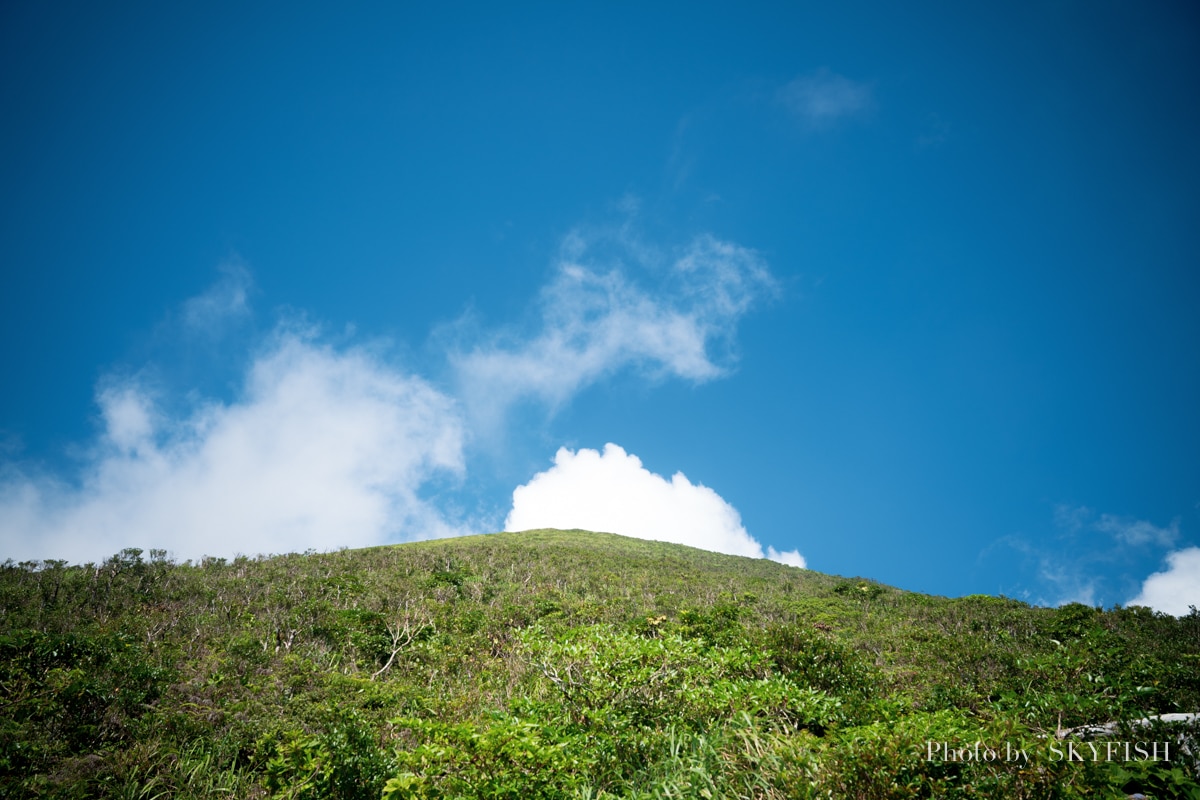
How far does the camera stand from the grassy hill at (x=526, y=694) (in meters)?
5.20

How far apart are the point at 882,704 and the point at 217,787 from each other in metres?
9.41

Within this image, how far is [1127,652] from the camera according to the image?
12.3 metres

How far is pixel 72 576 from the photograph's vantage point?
16.2 metres

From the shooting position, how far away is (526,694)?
10492mm

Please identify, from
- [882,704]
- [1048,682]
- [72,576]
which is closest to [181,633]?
[72,576]

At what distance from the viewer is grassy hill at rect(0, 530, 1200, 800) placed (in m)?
5.20

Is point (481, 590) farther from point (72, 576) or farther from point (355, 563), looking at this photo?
point (72, 576)

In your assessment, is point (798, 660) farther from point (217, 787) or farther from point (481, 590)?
point (481, 590)

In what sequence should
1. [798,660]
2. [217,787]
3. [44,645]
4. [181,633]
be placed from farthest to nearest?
1. [181,633]
2. [798,660]
3. [44,645]
4. [217,787]

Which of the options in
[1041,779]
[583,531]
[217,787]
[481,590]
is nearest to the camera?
[1041,779]

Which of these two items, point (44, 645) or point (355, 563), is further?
Answer: point (355, 563)

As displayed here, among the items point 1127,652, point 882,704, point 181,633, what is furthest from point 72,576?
point 1127,652

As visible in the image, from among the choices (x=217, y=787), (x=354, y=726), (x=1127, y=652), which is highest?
(x=1127, y=652)

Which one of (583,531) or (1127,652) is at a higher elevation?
(583,531)
